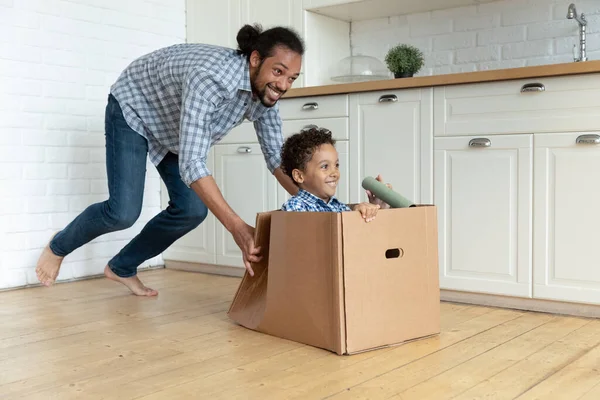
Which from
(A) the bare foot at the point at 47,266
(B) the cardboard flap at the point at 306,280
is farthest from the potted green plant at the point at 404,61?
(A) the bare foot at the point at 47,266

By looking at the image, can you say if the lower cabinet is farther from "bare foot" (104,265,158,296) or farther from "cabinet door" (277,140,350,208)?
"bare foot" (104,265,158,296)

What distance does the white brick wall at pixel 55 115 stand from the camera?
126 inches

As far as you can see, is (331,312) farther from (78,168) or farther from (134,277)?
(78,168)

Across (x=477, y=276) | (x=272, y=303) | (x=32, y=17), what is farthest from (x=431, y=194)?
(x=32, y=17)

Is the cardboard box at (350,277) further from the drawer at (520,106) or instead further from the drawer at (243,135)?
the drawer at (243,135)

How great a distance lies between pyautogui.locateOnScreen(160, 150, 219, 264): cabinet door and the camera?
3633 mm

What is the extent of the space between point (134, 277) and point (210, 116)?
1048mm

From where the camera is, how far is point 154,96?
8.13ft

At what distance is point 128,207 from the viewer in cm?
261

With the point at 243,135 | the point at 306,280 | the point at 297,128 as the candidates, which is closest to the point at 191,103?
the point at 306,280

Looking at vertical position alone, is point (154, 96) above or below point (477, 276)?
above

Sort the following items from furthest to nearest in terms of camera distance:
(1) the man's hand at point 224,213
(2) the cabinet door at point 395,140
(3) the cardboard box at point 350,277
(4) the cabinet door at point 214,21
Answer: (4) the cabinet door at point 214,21
(2) the cabinet door at point 395,140
(1) the man's hand at point 224,213
(3) the cardboard box at point 350,277

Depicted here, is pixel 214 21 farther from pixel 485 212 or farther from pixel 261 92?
pixel 485 212

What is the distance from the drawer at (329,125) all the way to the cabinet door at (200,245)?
54cm
